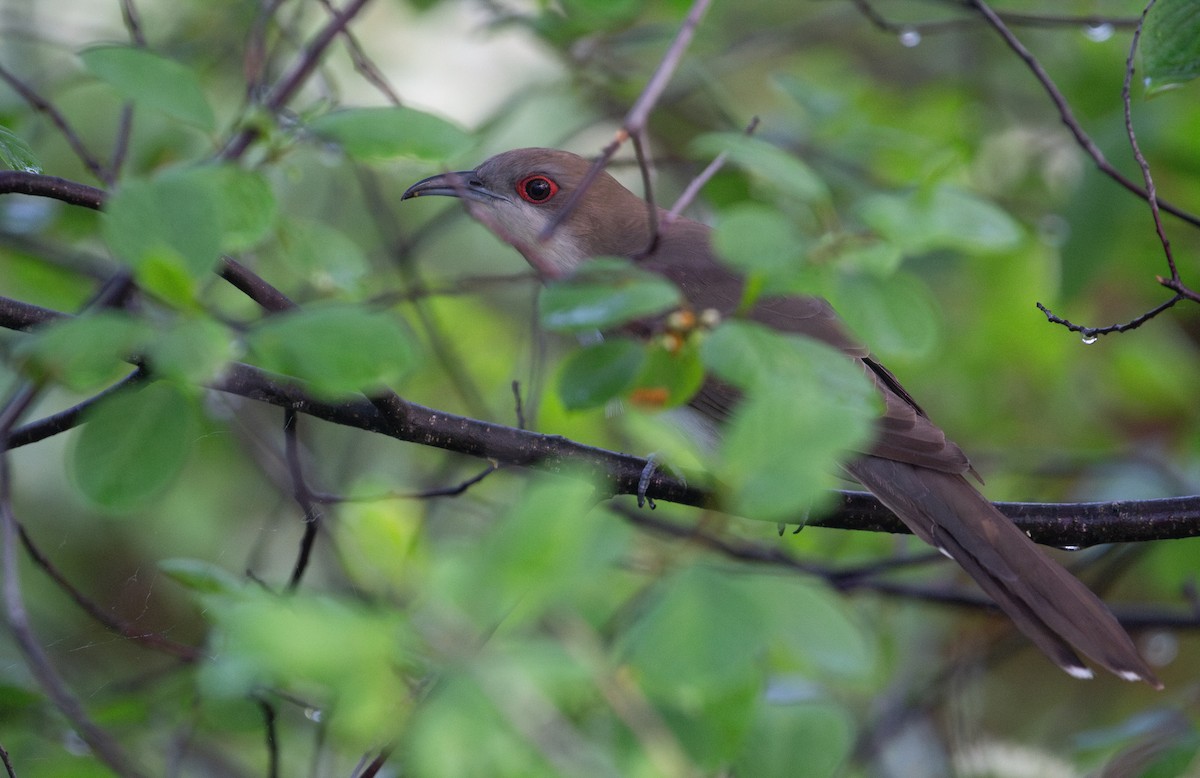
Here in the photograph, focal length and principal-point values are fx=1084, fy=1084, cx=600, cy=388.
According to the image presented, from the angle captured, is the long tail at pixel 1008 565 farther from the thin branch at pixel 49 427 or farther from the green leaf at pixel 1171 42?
the thin branch at pixel 49 427

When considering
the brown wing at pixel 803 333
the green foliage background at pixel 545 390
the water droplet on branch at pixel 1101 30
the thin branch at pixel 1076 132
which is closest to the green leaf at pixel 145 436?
the green foliage background at pixel 545 390

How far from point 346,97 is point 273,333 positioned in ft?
16.2

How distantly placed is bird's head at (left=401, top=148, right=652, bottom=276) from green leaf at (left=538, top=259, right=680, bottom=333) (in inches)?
91.9

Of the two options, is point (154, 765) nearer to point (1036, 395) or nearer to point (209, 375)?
point (209, 375)

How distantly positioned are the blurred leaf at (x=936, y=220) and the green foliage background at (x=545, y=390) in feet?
0.03

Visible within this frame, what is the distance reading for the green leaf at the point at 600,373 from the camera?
1.51 metres

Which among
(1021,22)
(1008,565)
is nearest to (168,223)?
(1008,565)

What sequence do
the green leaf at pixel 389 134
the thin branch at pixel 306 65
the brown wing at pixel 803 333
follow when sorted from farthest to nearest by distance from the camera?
the brown wing at pixel 803 333
the thin branch at pixel 306 65
the green leaf at pixel 389 134

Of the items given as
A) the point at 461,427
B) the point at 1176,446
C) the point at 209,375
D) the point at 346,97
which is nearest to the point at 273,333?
the point at 209,375

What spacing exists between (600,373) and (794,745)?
2.19 feet

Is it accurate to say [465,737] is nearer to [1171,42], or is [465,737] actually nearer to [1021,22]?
[1171,42]

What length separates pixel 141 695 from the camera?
268 cm

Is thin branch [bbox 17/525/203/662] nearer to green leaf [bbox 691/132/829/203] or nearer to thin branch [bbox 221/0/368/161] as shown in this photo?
thin branch [bbox 221/0/368/161]

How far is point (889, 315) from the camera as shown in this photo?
2.14 metres
